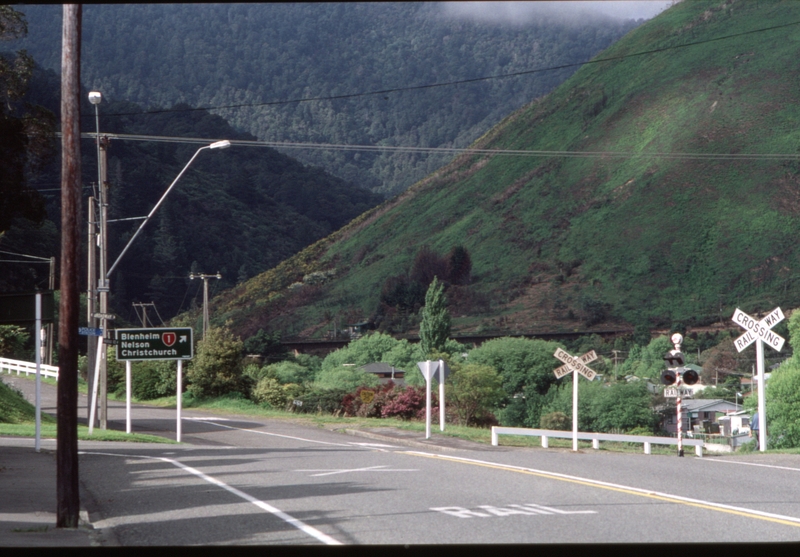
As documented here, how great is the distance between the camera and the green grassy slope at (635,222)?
13938cm

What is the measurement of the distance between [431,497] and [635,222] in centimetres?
15107

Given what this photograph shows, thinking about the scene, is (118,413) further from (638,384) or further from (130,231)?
(130,231)

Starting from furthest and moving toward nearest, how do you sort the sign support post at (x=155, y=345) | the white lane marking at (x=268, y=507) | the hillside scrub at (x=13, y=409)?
the hillside scrub at (x=13, y=409) < the sign support post at (x=155, y=345) < the white lane marking at (x=268, y=507)

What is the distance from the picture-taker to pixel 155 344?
2656 centimetres

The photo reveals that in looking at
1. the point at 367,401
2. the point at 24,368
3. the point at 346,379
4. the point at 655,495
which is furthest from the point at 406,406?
the point at 655,495

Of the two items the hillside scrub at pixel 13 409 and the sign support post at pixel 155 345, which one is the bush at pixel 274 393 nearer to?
the hillside scrub at pixel 13 409

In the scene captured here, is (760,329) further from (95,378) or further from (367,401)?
(367,401)

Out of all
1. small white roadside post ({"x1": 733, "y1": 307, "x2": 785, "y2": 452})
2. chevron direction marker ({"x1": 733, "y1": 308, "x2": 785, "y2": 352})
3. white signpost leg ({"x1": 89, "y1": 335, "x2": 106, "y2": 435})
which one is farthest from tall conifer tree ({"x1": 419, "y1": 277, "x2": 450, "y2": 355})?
small white roadside post ({"x1": 733, "y1": 307, "x2": 785, "y2": 452})

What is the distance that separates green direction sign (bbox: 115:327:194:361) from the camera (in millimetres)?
26500

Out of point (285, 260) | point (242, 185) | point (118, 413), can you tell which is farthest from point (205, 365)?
point (242, 185)

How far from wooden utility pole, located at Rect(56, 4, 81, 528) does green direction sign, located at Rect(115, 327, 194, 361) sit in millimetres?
14969

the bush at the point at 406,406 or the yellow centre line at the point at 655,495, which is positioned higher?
the yellow centre line at the point at 655,495

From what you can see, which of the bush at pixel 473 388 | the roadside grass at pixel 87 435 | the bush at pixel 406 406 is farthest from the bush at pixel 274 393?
the roadside grass at pixel 87 435

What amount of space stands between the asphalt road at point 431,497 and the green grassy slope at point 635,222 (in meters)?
114
